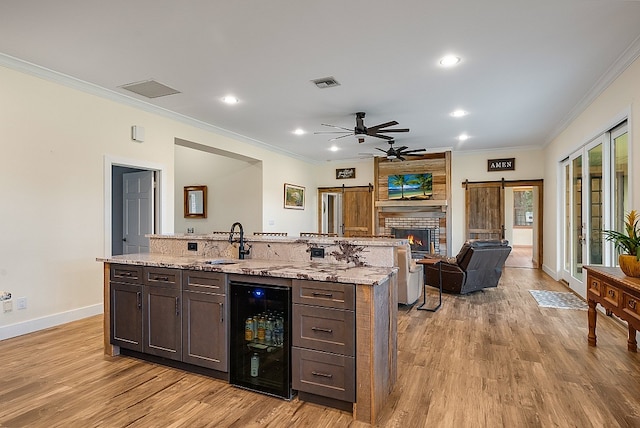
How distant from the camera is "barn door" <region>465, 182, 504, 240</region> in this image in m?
8.23

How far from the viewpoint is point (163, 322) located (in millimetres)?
2795

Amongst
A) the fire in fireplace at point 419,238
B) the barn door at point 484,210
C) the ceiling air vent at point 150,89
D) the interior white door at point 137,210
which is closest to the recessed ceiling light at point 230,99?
the ceiling air vent at point 150,89

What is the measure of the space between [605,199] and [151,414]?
534 cm

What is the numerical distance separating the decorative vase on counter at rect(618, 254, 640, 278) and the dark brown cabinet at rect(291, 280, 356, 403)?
2.35 m

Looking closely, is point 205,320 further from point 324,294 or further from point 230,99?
point 230,99

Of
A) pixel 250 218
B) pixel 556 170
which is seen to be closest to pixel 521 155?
pixel 556 170

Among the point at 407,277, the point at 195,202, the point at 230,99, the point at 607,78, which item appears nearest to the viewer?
the point at 607,78

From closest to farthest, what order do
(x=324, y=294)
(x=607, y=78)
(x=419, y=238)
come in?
(x=324, y=294) → (x=607, y=78) → (x=419, y=238)

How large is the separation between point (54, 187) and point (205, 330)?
2774mm

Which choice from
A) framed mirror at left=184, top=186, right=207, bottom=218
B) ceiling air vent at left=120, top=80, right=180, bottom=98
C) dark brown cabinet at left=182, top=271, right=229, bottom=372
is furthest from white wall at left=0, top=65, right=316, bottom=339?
framed mirror at left=184, top=186, right=207, bottom=218

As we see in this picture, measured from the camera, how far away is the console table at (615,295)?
8.14 ft

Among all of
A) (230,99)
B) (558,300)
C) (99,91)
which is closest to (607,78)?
(558,300)

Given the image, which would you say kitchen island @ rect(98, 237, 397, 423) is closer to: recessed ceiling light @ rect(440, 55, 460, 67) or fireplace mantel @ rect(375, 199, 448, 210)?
recessed ceiling light @ rect(440, 55, 460, 67)

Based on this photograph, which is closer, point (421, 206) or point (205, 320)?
point (205, 320)
